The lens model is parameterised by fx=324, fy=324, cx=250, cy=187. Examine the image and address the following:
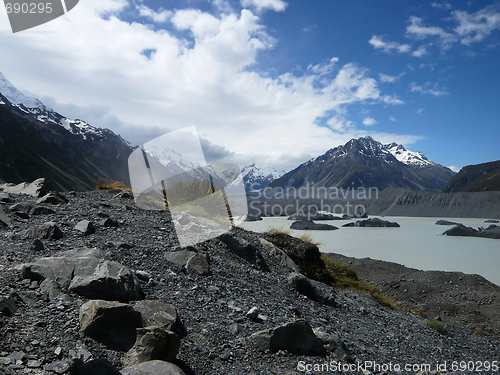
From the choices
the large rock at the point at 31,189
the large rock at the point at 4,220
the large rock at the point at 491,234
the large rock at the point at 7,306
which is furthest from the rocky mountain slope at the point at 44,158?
the large rock at the point at 7,306

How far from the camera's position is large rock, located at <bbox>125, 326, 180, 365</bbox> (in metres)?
3.18

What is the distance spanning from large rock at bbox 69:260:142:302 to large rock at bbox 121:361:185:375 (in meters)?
1.19

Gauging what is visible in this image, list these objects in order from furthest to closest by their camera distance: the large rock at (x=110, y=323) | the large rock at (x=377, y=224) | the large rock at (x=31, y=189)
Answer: the large rock at (x=377, y=224)
the large rock at (x=31, y=189)
the large rock at (x=110, y=323)

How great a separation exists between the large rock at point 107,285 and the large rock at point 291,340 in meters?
1.68

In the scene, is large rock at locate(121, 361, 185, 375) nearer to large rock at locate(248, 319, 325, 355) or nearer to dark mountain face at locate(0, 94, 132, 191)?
large rock at locate(248, 319, 325, 355)

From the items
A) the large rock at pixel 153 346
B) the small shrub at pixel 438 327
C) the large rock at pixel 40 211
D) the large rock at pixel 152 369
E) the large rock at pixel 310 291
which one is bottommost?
the small shrub at pixel 438 327

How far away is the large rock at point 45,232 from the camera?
5824 mm

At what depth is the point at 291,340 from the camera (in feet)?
13.6

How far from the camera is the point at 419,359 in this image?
515 cm

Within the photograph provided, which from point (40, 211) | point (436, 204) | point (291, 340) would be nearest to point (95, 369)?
point (291, 340)

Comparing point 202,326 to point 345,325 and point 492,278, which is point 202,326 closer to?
point 345,325

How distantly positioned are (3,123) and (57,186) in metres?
41.2

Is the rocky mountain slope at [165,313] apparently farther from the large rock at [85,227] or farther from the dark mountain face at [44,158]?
the dark mountain face at [44,158]

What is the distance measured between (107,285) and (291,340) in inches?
95.5
